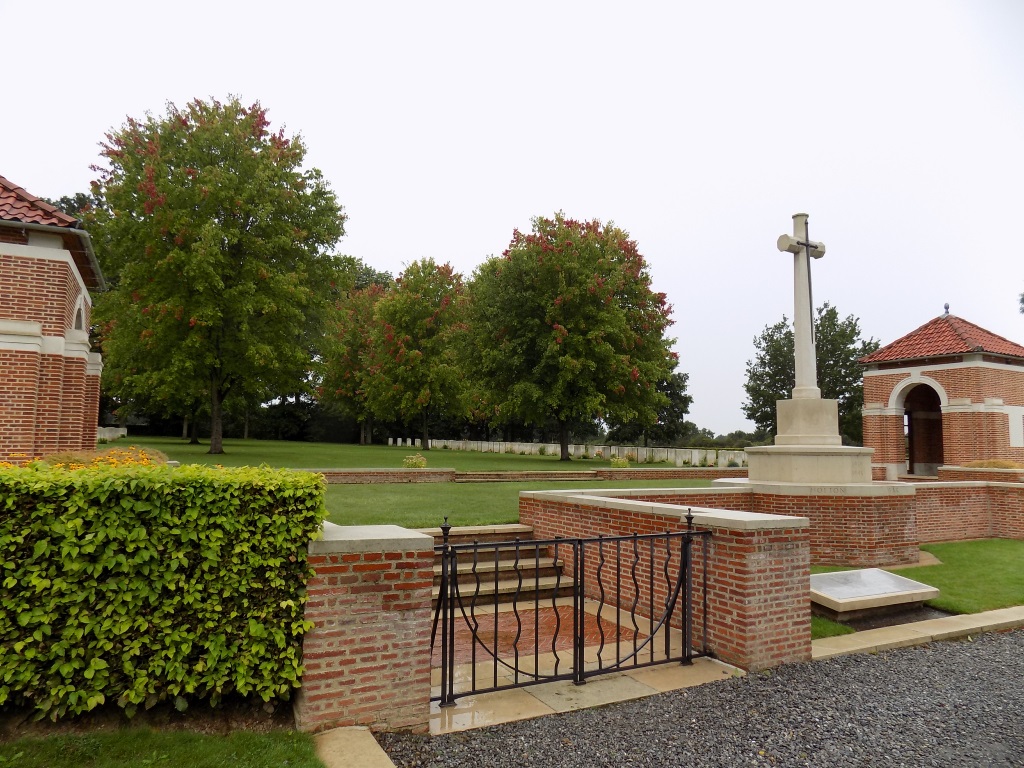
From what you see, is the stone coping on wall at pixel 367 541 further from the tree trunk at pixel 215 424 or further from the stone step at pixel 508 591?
the tree trunk at pixel 215 424

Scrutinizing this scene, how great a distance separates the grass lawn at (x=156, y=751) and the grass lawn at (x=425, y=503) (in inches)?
140

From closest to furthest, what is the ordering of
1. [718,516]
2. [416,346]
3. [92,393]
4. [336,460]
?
[718,516], [92,393], [336,460], [416,346]

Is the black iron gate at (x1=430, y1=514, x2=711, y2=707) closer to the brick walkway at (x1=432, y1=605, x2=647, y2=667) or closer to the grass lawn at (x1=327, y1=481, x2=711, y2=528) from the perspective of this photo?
the brick walkway at (x1=432, y1=605, x2=647, y2=667)

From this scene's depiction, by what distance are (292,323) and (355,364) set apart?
70.8ft

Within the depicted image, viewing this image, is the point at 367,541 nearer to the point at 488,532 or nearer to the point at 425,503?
the point at 488,532

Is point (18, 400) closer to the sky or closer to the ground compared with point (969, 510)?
closer to the sky

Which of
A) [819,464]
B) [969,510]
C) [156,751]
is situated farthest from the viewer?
[969,510]

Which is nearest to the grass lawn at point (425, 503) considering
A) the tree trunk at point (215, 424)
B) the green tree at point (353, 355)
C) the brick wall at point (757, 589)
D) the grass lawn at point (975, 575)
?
the brick wall at point (757, 589)

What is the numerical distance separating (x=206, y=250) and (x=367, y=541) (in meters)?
18.0

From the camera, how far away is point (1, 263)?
432 inches

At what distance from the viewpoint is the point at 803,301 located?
11.7m

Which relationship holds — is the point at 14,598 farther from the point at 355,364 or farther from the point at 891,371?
the point at 355,364

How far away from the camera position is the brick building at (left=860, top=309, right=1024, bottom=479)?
19.5 metres

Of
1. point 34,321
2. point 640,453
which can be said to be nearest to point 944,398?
point 640,453
